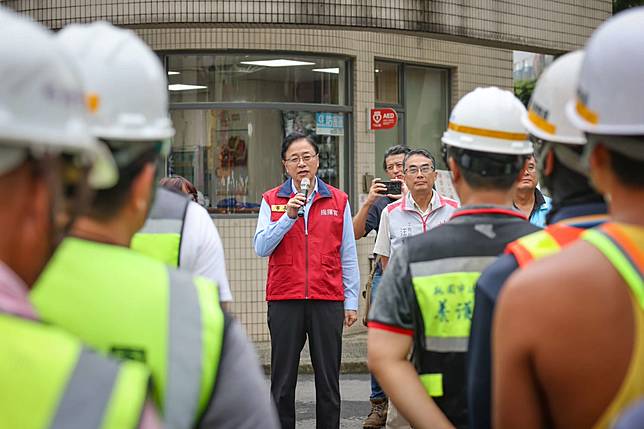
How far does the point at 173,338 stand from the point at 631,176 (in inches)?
36.7

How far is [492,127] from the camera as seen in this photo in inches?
152

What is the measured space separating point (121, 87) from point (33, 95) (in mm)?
750

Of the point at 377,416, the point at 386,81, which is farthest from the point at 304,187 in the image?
the point at 386,81

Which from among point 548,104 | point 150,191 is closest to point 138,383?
point 150,191

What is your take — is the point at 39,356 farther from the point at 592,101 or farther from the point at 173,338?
the point at 592,101

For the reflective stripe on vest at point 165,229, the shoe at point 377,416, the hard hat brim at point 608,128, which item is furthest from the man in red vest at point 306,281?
the hard hat brim at point 608,128

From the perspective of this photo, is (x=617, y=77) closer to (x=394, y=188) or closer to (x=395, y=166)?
(x=394, y=188)

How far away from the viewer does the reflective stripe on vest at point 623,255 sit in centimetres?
212

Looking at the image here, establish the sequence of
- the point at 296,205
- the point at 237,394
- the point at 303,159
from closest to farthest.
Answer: the point at 237,394
the point at 296,205
the point at 303,159

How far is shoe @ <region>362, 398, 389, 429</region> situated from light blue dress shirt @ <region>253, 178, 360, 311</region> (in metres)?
1.03

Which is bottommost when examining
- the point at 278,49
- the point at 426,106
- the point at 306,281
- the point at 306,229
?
the point at 306,281

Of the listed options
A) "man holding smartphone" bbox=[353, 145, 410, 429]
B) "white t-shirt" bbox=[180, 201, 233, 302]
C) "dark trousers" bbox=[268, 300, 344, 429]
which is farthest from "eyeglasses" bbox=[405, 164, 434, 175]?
"white t-shirt" bbox=[180, 201, 233, 302]

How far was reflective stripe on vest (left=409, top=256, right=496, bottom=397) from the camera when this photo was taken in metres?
3.79

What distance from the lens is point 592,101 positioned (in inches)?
88.0
